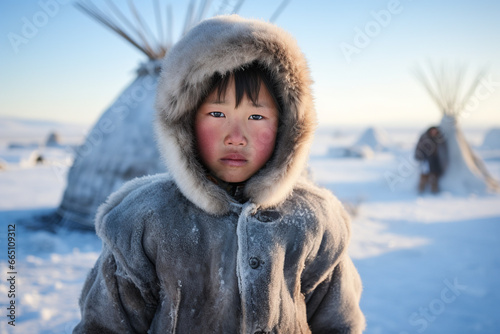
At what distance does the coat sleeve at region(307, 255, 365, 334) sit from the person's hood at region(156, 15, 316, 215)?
14.0 inches

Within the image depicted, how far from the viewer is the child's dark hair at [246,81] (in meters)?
0.98

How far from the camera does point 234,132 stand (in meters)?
0.97

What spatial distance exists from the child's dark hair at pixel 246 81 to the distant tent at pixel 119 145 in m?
3.66

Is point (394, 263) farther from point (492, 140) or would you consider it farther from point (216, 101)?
point (492, 140)

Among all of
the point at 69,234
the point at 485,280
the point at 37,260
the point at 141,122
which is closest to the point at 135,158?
the point at 141,122

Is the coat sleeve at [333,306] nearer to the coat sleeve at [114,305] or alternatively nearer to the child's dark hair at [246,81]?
the coat sleeve at [114,305]

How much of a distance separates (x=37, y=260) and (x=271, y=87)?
12.1 ft

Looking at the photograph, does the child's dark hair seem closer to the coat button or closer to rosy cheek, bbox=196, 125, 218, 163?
rosy cheek, bbox=196, 125, 218, 163

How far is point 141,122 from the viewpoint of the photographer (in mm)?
4801

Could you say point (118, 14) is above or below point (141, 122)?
above

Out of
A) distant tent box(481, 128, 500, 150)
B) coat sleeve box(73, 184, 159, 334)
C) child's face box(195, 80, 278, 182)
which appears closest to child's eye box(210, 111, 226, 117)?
child's face box(195, 80, 278, 182)

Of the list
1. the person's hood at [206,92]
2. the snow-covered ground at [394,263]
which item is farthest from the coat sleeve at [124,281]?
the snow-covered ground at [394,263]

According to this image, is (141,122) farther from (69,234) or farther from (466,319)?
(466,319)

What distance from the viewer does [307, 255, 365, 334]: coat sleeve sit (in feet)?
3.67
